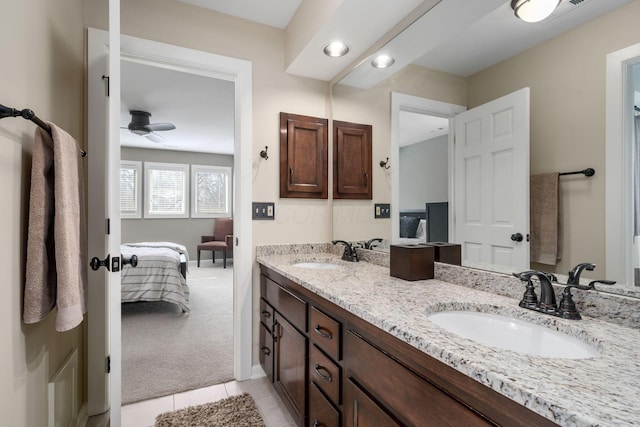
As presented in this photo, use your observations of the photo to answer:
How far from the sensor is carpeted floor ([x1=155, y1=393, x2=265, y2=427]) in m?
1.73

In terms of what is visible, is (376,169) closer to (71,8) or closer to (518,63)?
(518,63)

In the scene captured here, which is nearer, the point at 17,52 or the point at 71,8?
the point at 17,52

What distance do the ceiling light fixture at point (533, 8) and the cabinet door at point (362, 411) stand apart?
4.65 feet

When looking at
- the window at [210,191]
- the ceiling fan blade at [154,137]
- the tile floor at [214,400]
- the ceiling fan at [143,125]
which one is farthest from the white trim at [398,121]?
the window at [210,191]

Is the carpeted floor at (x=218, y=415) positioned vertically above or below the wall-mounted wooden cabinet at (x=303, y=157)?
below

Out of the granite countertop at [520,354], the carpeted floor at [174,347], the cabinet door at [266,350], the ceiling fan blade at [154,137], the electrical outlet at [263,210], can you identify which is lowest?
the carpeted floor at [174,347]

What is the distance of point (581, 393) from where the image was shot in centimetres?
54

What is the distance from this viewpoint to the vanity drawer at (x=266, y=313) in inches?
80.0

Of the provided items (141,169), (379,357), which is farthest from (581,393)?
(141,169)

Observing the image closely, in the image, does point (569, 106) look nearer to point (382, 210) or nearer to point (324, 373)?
point (382, 210)

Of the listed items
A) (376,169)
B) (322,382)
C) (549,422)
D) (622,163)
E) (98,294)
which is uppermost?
(376,169)

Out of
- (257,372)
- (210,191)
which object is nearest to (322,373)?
(257,372)

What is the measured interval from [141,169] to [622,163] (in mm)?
7306

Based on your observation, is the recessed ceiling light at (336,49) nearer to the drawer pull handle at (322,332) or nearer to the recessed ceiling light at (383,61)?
the recessed ceiling light at (383,61)
